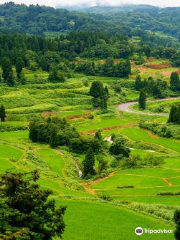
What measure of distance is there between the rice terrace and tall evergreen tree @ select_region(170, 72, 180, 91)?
0.39 metres

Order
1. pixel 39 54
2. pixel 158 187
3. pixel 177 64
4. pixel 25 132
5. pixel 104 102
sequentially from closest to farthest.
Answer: pixel 158 187 < pixel 25 132 < pixel 104 102 < pixel 39 54 < pixel 177 64

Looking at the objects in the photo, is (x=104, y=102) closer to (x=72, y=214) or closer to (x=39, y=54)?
(x=39, y=54)

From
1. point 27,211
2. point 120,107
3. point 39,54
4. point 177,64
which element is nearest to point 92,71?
point 39,54

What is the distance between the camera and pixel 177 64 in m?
166

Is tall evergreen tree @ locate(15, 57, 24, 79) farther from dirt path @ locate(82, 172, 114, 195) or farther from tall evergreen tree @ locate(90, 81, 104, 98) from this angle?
dirt path @ locate(82, 172, 114, 195)

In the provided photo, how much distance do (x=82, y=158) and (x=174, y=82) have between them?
3410 inches

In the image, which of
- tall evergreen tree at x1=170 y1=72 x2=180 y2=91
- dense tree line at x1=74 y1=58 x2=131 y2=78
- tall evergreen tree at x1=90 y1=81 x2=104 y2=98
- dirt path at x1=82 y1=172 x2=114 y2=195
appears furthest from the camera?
dense tree line at x1=74 y1=58 x2=131 y2=78

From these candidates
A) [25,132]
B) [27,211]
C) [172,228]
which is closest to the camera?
[27,211]

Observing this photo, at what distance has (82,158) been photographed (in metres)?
62.6

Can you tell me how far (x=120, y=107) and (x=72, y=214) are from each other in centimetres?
9191

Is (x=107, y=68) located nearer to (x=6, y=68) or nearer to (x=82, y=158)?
(x=6, y=68)

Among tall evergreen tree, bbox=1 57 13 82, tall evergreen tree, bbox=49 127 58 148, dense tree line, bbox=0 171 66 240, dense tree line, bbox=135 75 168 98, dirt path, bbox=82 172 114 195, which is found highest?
dense tree line, bbox=0 171 66 240

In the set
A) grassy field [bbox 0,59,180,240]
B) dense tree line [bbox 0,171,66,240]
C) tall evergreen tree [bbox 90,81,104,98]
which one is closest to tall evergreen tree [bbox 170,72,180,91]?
grassy field [bbox 0,59,180,240]

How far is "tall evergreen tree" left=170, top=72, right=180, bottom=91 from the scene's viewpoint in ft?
454
